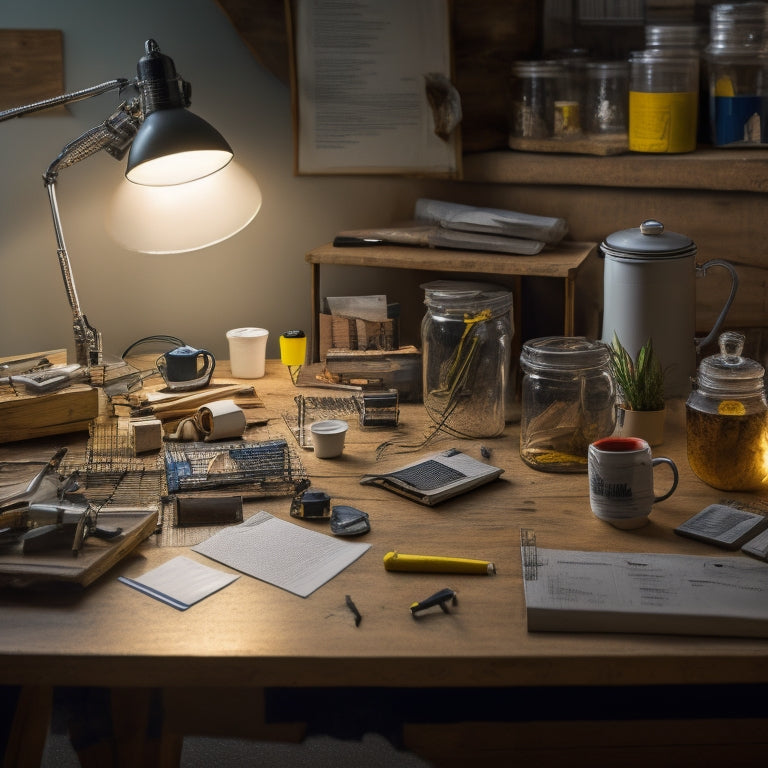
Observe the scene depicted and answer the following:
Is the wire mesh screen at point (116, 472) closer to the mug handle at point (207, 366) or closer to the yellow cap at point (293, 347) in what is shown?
the mug handle at point (207, 366)

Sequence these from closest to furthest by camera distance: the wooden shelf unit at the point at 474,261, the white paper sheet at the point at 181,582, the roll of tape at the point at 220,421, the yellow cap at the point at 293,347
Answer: the white paper sheet at the point at 181,582
the roll of tape at the point at 220,421
the wooden shelf unit at the point at 474,261
the yellow cap at the point at 293,347

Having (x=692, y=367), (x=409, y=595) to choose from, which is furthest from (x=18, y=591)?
(x=692, y=367)

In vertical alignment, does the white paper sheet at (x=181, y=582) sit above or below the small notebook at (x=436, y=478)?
below

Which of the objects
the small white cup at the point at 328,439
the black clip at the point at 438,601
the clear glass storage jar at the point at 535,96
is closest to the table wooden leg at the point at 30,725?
the small white cup at the point at 328,439

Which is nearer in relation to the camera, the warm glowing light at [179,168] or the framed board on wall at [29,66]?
the warm glowing light at [179,168]

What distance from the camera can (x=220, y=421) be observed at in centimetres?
167

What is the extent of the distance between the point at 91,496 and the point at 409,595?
52 centimetres

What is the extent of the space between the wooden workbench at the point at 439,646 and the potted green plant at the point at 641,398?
49mm

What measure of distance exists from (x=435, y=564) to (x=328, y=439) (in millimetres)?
415

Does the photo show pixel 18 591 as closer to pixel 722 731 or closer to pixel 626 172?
pixel 722 731

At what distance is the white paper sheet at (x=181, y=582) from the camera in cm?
117

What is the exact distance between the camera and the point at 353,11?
200cm

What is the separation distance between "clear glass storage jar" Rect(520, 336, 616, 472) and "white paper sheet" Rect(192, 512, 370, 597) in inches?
16.0

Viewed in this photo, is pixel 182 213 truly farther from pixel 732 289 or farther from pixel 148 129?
pixel 732 289
